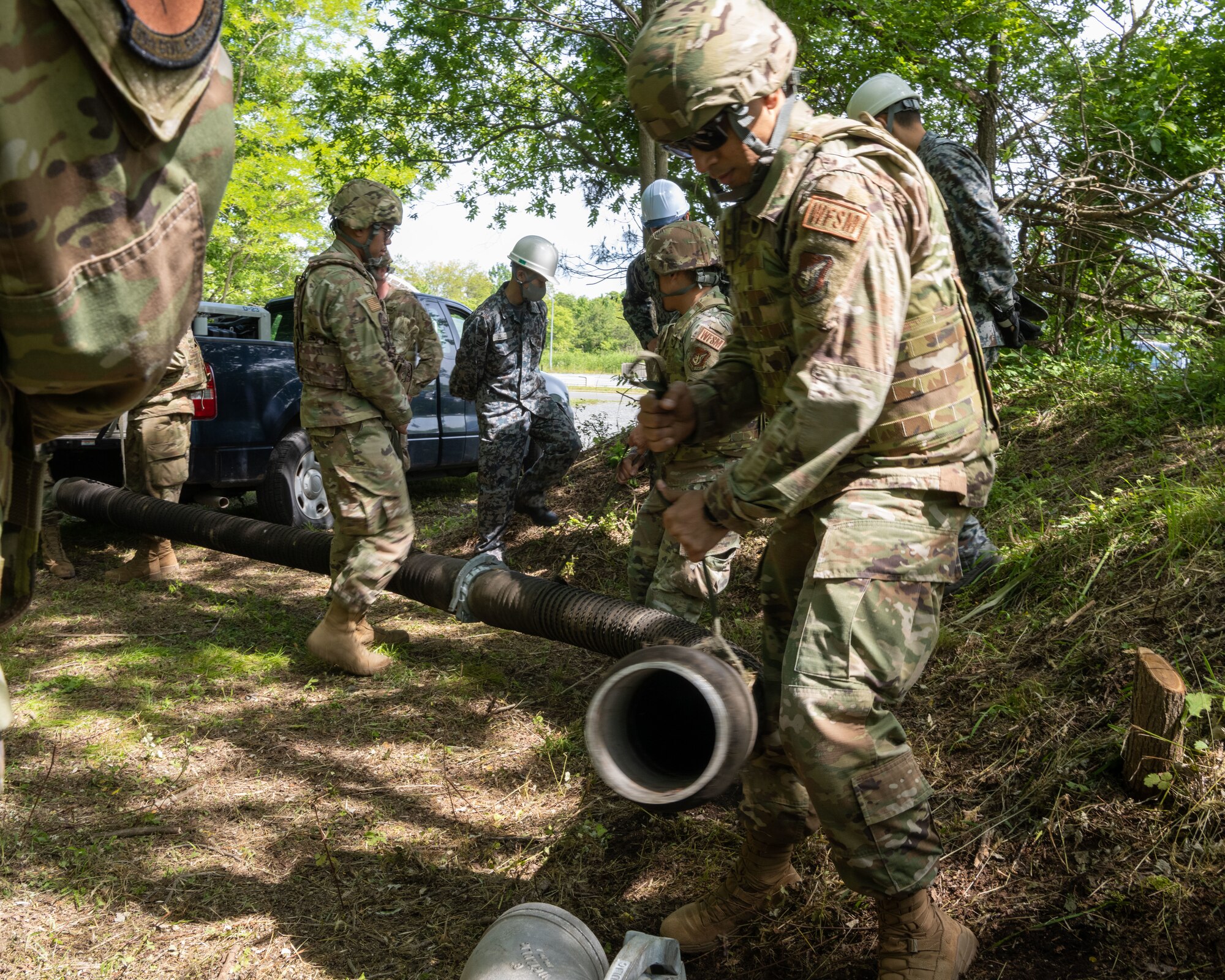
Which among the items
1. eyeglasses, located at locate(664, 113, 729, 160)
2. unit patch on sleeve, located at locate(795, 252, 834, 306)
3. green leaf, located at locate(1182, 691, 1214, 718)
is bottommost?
green leaf, located at locate(1182, 691, 1214, 718)

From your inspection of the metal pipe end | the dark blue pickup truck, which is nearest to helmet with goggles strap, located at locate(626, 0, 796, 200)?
the metal pipe end

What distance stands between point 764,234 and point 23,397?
1602mm

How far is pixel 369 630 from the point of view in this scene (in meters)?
5.16

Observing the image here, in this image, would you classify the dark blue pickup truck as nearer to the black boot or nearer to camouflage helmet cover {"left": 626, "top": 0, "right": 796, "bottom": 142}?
the black boot

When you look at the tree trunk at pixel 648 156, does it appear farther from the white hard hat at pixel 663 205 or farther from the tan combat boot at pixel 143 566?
the tan combat boot at pixel 143 566

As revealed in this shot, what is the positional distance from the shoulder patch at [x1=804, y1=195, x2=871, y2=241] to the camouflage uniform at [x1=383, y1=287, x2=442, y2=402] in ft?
13.2

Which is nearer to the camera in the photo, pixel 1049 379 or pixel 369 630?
pixel 369 630

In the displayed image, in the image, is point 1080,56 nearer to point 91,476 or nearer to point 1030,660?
point 1030,660

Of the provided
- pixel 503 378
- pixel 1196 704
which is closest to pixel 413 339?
pixel 503 378

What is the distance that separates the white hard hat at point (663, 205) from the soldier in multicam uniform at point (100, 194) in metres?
4.86

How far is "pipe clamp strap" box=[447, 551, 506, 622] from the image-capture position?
180 inches

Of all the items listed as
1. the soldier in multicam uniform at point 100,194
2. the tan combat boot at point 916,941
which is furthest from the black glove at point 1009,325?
the soldier in multicam uniform at point 100,194

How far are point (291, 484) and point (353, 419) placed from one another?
2.80 m

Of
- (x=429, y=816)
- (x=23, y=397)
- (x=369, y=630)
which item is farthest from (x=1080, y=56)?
(x=23, y=397)
